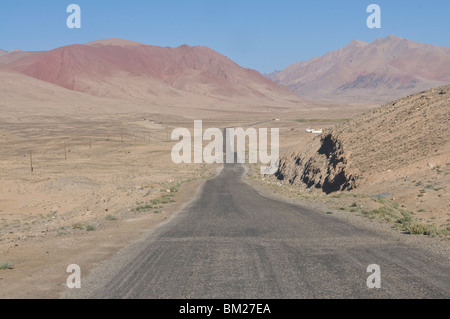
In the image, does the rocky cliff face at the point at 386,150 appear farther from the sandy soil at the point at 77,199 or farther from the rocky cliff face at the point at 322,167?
the sandy soil at the point at 77,199

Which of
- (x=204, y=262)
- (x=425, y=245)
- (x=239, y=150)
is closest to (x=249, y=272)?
(x=204, y=262)

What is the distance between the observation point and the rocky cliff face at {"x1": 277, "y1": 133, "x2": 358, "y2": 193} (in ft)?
93.6

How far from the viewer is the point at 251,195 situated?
28172 mm

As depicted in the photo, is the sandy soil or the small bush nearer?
the sandy soil

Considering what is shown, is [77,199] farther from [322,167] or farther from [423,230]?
[423,230]

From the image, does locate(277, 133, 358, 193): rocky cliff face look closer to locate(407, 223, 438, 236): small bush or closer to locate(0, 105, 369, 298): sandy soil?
locate(0, 105, 369, 298): sandy soil

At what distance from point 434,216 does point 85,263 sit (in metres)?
12.5

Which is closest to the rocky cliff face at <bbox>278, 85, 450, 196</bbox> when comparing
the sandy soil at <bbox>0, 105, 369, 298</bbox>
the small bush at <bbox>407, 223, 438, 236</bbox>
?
the small bush at <bbox>407, 223, 438, 236</bbox>

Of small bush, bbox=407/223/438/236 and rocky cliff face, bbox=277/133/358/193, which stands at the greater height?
rocky cliff face, bbox=277/133/358/193

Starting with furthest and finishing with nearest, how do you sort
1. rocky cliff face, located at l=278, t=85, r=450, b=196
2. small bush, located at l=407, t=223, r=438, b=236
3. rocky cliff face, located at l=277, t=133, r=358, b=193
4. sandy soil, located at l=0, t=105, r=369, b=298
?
1. rocky cliff face, located at l=277, t=133, r=358, b=193
2. rocky cliff face, located at l=278, t=85, r=450, b=196
3. small bush, located at l=407, t=223, r=438, b=236
4. sandy soil, located at l=0, t=105, r=369, b=298

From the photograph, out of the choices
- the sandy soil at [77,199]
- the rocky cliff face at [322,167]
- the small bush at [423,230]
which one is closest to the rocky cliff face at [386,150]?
the rocky cliff face at [322,167]

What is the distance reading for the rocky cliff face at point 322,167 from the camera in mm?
28516

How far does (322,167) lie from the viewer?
32531 mm
